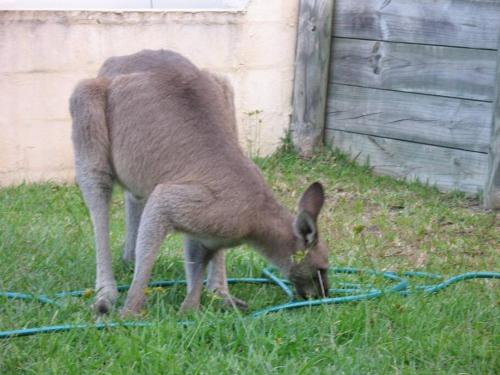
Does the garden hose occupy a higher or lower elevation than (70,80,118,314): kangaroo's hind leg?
lower

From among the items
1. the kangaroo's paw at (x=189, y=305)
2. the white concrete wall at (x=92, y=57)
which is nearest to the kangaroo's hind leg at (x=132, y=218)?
the kangaroo's paw at (x=189, y=305)

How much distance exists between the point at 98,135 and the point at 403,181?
3394 millimetres

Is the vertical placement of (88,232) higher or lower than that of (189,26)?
lower

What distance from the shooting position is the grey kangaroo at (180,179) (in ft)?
13.5

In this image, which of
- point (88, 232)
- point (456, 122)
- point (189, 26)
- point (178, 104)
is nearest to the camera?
point (178, 104)

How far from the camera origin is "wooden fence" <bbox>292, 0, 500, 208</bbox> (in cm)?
663

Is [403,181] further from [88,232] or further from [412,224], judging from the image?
[88,232]

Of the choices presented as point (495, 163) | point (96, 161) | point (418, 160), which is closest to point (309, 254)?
point (96, 161)

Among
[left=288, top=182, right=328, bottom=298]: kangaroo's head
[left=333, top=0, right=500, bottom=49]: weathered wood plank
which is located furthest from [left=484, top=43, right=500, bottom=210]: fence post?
[left=288, top=182, right=328, bottom=298]: kangaroo's head

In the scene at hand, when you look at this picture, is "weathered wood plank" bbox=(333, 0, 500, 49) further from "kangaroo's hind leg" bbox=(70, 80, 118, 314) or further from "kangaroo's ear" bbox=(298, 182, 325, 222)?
"kangaroo's hind leg" bbox=(70, 80, 118, 314)

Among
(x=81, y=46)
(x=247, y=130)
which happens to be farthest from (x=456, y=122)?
(x=81, y=46)

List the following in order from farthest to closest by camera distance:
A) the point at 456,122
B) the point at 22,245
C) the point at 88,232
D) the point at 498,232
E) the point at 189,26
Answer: the point at 189,26
the point at 456,122
the point at 498,232
the point at 88,232
the point at 22,245

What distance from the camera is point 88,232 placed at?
5574mm

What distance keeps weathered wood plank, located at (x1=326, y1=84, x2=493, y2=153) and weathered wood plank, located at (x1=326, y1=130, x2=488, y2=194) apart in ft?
0.18
